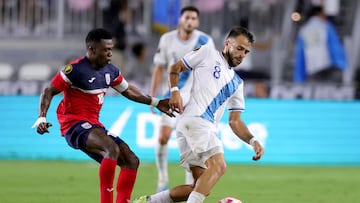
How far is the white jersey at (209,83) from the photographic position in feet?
33.6

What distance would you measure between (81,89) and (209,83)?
136cm

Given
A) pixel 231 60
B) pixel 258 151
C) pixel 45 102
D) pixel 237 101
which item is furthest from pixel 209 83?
pixel 45 102

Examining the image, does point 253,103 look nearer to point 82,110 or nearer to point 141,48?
point 141,48

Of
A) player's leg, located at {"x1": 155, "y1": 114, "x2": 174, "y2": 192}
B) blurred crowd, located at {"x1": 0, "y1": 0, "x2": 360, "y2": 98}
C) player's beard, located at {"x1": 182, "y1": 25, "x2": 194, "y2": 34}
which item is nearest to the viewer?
player's beard, located at {"x1": 182, "y1": 25, "x2": 194, "y2": 34}

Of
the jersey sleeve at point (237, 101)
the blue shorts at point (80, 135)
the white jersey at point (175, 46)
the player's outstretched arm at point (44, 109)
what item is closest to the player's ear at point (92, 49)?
the player's outstretched arm at point (44, 109)

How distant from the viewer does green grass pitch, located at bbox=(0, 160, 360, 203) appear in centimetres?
1291

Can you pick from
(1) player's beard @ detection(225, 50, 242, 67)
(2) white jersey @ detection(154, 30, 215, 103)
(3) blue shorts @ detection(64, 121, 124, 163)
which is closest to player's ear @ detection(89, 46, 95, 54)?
(3) blue shorts @ detection(64, 121, 124, 163)

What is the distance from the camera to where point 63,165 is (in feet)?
58.6

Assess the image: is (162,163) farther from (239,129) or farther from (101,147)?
(101,147)

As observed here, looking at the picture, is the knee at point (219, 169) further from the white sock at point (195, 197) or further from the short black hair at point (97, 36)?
the short black hair at point (97, 36)

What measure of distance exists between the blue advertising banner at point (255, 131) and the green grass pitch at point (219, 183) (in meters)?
0.55

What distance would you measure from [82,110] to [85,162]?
8275 millimetres

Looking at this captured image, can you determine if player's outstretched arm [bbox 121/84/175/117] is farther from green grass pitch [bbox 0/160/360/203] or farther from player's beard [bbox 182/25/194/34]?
player's beard [bbox 182/25/194/34]

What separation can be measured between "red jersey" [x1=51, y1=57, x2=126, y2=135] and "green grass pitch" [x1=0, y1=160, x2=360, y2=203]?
219 centimetres
